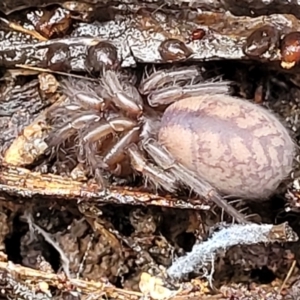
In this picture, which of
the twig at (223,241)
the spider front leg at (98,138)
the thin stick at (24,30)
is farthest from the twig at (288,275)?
the thin stick at (24,30)

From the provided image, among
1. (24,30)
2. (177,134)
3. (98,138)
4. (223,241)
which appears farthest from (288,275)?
(24,30)

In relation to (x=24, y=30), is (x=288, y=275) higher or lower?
lower

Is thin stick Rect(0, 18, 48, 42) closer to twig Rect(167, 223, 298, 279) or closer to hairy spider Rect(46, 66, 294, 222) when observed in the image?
hairy spider Rect(46, 66, 294, 222)

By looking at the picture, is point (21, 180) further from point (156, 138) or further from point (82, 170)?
point (156, 138)

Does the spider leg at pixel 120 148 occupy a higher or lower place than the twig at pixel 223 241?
higher

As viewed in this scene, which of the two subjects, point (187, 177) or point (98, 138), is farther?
point (98, 138)

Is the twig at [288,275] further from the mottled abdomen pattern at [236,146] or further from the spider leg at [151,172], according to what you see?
the spider leg at [151,172]

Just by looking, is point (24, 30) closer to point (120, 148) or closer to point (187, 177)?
point (120, 148)

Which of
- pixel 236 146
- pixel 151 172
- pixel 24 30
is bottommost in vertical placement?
pixel 151 172
